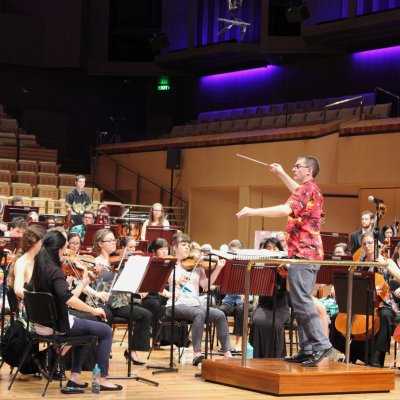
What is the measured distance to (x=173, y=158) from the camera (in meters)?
17.0

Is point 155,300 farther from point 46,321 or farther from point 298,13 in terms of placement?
point 298,13

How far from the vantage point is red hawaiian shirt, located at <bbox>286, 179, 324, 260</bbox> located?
20.5 feet

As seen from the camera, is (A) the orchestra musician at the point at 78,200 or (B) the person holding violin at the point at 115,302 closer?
(B) the person holding violin at the point at 115,302

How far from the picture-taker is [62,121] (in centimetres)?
2209

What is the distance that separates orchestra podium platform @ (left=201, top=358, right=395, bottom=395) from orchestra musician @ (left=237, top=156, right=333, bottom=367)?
0.18 metres

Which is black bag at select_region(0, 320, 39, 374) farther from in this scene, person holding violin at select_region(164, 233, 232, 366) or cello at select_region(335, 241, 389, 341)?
cello at select_region(335, 241, 389, 341)

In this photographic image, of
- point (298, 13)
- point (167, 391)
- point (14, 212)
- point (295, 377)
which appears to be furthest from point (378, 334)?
point (298, 13)

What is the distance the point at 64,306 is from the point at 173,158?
11.2 m

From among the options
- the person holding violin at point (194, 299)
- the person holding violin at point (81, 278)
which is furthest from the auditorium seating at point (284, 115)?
the person holding violin at point (81, 278)

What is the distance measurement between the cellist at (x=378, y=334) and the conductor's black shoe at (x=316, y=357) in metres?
1.15

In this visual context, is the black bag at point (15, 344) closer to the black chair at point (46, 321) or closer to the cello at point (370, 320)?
the black chair at point (46, 321)

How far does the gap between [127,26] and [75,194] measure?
11259mm

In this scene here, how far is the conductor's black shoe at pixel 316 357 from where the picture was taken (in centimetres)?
628

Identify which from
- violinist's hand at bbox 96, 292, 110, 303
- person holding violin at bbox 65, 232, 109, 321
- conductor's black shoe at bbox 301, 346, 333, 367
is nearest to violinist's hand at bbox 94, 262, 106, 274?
person holding violin at bbox 65, 232, 109, 321
